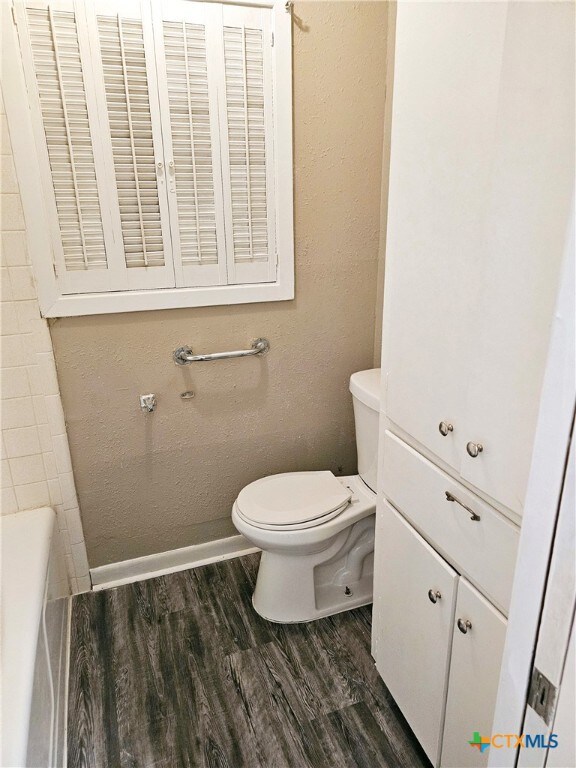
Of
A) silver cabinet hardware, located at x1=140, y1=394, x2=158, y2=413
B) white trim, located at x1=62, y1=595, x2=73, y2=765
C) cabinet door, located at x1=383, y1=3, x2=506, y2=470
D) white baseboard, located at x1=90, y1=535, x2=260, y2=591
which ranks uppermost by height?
cabinet door, located at x1=383, y1=3, x2=506, y2=470

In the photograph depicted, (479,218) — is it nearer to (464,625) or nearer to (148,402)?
(464,625)

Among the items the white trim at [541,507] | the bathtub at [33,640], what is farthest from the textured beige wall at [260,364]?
the white trim at [541,507]

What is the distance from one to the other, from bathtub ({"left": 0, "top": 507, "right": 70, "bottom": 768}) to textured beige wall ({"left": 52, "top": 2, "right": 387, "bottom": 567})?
0.79 feet

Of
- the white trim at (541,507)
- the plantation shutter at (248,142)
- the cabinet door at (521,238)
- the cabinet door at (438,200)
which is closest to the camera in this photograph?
the white trim at (541,507)

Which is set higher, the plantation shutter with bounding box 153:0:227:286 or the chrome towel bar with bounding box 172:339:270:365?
the plantation shutter with bounding box 153:0:227:286

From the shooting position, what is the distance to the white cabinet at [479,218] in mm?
747

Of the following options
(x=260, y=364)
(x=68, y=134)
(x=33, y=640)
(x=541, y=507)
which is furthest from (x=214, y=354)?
(x=541, y=507)

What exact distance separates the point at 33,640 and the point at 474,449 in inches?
43.6

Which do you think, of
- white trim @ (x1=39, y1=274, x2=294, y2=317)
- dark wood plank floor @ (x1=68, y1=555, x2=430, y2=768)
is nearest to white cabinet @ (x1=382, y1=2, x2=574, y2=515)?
white trim @ (x1=39, y1=274, x2=294, y2=317)

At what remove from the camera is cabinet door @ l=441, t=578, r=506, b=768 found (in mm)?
998

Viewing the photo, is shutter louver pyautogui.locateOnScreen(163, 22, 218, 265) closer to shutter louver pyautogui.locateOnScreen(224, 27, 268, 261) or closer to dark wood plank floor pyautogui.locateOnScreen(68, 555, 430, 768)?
shutter louver pyautogui.locateOnScreen(224, 27, 268, 261)

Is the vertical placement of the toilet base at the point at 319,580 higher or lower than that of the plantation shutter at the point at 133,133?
lower

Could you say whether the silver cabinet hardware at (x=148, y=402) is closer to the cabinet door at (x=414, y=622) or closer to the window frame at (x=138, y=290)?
the window frame at (x=138, y=290)

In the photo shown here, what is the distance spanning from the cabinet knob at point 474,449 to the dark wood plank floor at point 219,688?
3.13ft
